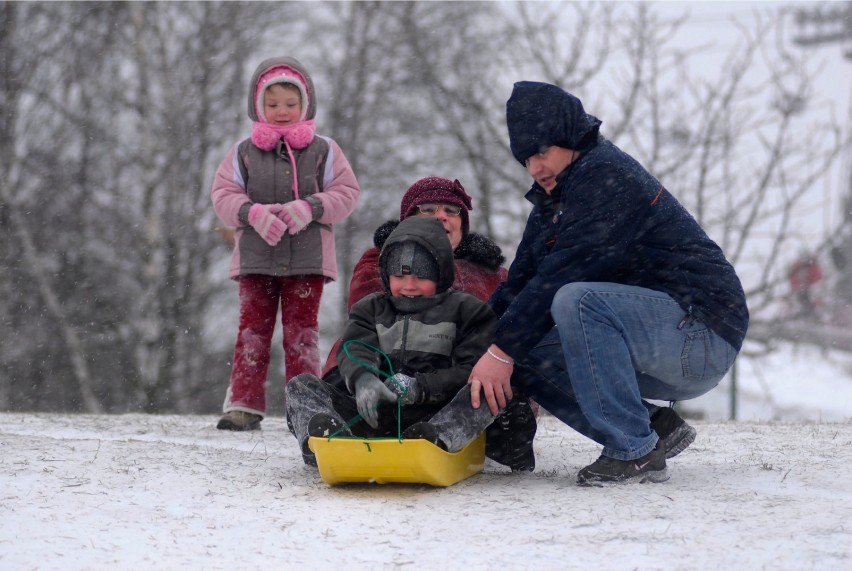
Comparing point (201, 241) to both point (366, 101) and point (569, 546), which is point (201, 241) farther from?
point (569, 546)

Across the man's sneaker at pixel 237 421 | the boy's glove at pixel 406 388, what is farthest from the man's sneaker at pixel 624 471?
the man's sneaker at pixel 237 421

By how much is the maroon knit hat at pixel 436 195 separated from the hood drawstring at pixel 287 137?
82 cm

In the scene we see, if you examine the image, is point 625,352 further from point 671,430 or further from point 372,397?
point 372,397

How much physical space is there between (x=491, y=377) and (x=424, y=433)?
10.5 inches

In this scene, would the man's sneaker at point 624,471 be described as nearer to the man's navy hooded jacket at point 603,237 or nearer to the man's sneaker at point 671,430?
the man's sneaker at point 671,430

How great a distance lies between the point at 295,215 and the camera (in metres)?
4.66

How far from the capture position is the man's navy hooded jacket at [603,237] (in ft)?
10.3

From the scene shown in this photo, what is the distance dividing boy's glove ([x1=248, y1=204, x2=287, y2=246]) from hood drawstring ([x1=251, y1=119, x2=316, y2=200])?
0.75 ft

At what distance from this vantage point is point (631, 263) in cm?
327

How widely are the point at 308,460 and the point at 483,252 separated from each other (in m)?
1.12

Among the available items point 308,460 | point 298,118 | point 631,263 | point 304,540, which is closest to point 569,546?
point 304,540

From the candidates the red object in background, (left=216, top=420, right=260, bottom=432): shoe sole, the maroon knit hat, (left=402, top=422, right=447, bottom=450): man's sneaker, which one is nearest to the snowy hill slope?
(left=402, top=422, right=447, bottom=450): man's sneaker

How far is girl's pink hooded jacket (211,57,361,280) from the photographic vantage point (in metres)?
4.79

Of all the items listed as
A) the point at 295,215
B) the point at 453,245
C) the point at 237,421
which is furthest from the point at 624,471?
the point at 237,421
